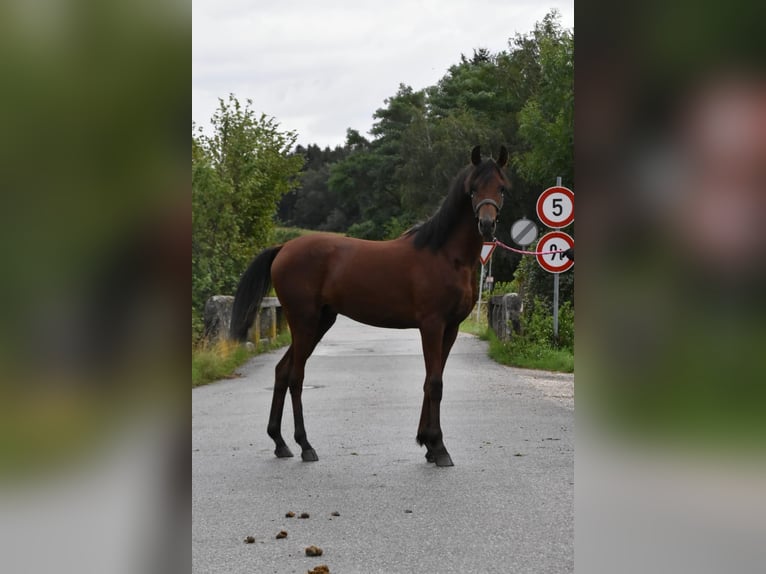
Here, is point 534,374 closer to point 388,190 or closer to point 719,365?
point 719,365

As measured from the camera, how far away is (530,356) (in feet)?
39.7

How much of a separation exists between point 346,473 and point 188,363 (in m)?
4.63

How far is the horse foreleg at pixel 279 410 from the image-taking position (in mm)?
5863

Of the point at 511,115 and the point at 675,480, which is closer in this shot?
the point at 675,480

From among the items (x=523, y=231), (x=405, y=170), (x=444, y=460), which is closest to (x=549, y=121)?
(x=405, y=170)

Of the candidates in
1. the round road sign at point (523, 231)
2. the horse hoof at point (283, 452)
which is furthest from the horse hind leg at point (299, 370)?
the round road sign at point (523, 231)

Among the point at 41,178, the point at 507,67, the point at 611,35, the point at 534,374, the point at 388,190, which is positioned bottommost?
the point at 534,374

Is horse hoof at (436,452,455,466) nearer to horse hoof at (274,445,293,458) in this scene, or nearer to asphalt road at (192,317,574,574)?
asphalt road at (192,317,574,574)

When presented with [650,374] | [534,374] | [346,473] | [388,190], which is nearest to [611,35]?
[650,374]

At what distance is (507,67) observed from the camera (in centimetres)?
4250

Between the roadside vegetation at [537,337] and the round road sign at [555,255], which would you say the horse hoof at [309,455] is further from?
the round road sign at [555,255]

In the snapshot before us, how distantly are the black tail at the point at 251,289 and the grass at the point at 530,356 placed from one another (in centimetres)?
572

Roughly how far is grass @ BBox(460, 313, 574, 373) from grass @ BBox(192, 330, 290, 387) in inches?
147

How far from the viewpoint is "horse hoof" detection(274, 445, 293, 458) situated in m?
5.82
